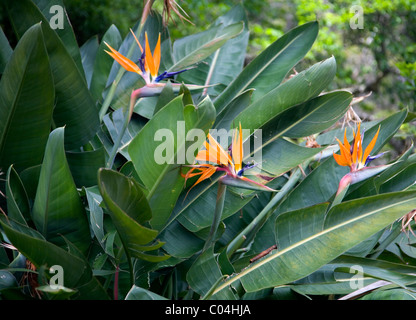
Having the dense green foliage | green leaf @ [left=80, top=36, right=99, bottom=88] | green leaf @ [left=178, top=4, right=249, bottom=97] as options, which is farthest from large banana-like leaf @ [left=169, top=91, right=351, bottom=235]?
green leaf @ [left=80, top=36, right=99, bottom=88]

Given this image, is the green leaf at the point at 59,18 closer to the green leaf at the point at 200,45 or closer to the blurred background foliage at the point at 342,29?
the green leaf at the point at 200,45

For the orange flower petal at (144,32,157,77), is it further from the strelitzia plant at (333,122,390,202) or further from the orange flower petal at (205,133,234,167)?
the strelitzia plant at (333,122,390,202)

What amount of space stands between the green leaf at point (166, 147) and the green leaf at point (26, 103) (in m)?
0.28

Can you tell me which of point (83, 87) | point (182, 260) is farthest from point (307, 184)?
point (83, 87)

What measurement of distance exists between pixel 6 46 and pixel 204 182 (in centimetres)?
70

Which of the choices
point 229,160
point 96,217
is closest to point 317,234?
point 229,160

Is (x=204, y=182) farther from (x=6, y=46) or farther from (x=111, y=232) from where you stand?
(x=6, y=46)

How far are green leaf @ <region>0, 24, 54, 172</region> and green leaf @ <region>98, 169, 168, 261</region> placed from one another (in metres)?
0.37

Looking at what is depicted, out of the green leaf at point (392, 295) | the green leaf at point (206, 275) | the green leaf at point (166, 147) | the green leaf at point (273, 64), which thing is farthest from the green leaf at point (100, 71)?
the green leaf at point (392, 295)

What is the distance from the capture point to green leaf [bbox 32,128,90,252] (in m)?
0.96

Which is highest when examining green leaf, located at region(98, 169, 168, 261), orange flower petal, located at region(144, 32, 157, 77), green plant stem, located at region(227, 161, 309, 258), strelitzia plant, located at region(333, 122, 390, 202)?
orange flower petal, located at region(144, 32, 157, 77)

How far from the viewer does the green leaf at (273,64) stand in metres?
1.45

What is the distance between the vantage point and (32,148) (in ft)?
3.85

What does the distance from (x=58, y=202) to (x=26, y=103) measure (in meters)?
0.26
